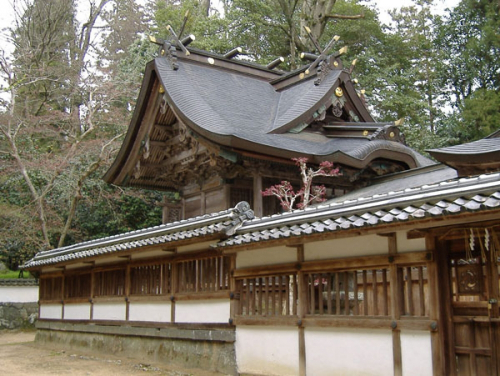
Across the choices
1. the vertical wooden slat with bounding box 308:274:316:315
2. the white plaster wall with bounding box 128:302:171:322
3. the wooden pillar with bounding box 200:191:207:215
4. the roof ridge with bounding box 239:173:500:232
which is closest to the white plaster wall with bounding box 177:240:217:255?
the white plaster wall with bounding box 128:302:171:322

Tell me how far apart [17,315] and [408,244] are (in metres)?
20.8

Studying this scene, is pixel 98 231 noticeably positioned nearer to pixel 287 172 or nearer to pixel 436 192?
pixel 287 172

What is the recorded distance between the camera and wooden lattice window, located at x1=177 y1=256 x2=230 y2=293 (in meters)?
10.3

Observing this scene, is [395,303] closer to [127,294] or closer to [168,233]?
[168,233]

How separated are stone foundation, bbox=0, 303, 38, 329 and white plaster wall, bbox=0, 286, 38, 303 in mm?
175

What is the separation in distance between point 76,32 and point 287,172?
98.9 ft

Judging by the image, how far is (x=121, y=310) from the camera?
13.4m

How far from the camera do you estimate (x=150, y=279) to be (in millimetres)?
12523

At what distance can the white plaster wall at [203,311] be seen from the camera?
397 inches

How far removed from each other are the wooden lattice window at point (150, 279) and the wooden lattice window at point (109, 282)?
70cm

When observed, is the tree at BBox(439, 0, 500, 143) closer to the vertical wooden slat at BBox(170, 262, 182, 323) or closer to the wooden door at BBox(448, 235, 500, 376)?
the vertical wooden slat at BBox(170, 262, 182, 323)

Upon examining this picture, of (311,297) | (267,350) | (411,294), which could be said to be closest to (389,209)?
(411,294)

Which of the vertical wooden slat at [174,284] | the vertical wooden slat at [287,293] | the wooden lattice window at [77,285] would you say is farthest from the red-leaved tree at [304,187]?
the wooden lattice window at [77,285]

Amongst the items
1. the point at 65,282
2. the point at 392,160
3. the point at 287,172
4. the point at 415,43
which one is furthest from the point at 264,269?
the point at 415,43
